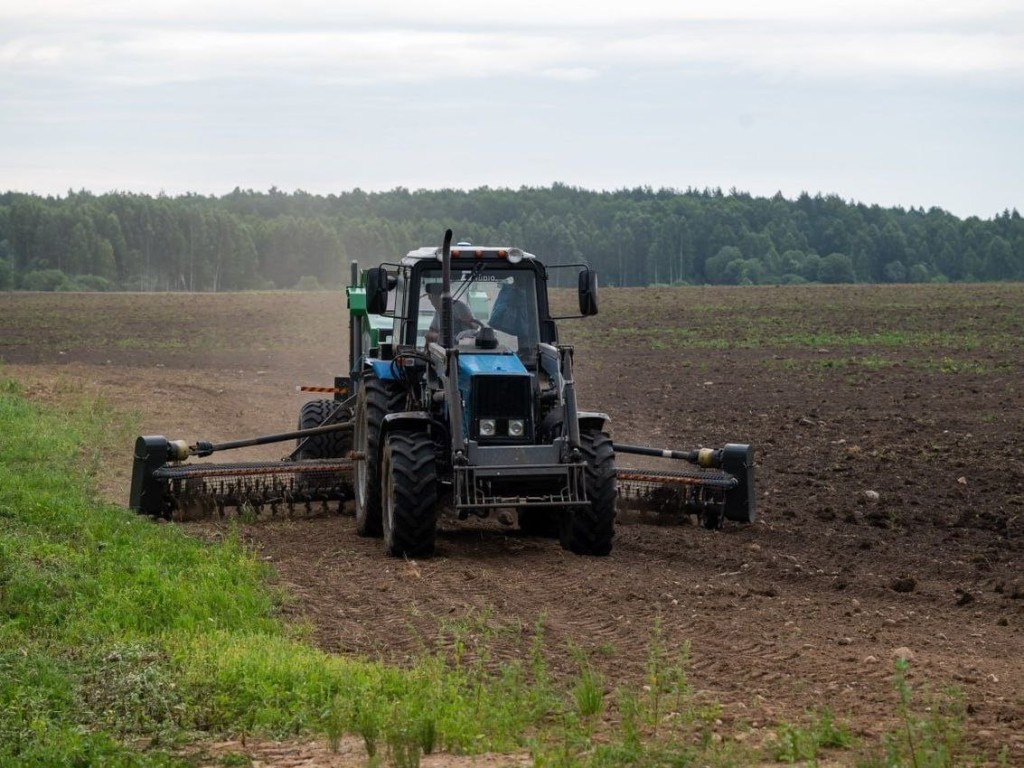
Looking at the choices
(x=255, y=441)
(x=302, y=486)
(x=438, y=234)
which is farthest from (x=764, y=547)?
(x=438, y=234)

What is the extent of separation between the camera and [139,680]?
7.81 metres

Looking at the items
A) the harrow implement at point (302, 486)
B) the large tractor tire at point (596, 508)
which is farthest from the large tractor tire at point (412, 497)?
the harrow implement at point (302, 486)

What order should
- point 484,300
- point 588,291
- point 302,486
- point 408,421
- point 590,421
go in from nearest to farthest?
1. point 408,421
2. point 590,421
3. point 588,291
4. point 484,300
5. point 302,486

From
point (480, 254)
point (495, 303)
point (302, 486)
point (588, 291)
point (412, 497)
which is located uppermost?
point (480, 254)

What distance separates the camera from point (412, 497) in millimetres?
11680

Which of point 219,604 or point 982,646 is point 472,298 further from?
point 982,646

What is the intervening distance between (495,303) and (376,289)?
122 centimetres

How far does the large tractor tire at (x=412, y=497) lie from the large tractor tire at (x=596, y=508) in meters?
1.16

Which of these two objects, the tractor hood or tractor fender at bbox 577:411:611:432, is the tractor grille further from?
tractor fender at bbox 577:411:611:432

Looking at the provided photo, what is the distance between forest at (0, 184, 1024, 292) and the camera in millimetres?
104000

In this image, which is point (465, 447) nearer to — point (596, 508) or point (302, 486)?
point (596, 508)

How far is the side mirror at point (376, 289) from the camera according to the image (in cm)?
1229

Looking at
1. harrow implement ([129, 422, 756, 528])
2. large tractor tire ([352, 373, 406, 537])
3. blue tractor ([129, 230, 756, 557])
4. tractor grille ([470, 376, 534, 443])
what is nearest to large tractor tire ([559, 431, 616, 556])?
blue tractor ([129, 230, 756, 557])

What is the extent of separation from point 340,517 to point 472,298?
293 centimetres
